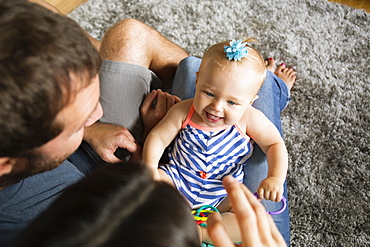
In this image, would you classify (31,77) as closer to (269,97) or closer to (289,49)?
(269,97)

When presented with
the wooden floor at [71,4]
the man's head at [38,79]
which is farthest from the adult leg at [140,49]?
the wooden floor at [71,4]

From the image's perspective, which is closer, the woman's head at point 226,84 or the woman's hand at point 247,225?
the woman's hand at point 247,225

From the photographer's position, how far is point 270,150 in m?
1.08

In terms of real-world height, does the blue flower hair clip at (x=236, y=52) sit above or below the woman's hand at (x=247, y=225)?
above

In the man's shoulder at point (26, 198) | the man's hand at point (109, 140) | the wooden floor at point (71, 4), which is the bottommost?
the man's hand at point (109, 140)

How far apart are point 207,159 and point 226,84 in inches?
10.9

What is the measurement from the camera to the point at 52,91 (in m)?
0.59

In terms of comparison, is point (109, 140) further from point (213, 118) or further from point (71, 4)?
point (71, 4)

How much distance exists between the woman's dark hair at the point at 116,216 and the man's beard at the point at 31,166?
0.28m

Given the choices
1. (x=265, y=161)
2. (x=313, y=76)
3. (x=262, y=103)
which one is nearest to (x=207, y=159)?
(x=265, y=161)

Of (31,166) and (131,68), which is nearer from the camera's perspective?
(31,166)

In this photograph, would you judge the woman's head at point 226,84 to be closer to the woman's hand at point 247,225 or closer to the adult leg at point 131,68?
the adult leg at point 131,68

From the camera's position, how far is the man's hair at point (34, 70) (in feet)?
1.82

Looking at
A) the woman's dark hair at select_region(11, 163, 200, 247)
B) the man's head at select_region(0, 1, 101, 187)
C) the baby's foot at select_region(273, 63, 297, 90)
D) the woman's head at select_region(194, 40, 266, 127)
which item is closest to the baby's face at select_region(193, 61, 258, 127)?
the woman's head at select_region(194, 40, 266, 127)
